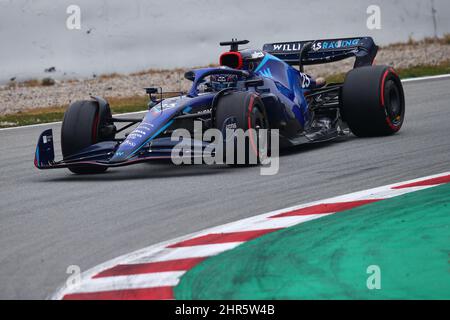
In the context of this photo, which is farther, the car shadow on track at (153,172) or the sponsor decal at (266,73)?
the sponsor decal at (266,73)

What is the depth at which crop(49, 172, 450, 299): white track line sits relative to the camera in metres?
4.99

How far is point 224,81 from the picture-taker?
9594 millimetres

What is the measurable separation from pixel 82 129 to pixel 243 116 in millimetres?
1552

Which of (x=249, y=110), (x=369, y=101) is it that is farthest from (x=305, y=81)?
(x=249, y=110)

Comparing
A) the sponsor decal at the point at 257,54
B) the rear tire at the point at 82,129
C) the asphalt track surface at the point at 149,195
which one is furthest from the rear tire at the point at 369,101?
the rear tire at the point at 82,129

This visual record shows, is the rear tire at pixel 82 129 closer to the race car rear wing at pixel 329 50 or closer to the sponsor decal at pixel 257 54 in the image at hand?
the sponsor decal at pixel 257 54

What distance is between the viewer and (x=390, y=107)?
408 inches

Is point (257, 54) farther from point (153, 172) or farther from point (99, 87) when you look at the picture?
point (99, 87)

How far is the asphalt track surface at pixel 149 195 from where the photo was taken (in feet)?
19.1

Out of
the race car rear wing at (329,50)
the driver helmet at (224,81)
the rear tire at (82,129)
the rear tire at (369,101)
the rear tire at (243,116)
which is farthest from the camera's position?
the race car rear wing at (329,50)

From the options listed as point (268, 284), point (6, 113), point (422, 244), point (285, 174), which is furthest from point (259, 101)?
point (6, 113)

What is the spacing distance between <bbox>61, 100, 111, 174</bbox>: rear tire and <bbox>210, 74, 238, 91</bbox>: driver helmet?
1.14m

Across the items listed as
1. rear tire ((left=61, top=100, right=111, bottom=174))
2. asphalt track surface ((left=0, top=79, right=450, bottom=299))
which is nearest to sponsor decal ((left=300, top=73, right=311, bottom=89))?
asphalt track surface ((left=0, top=79, right=450, bottom=299))

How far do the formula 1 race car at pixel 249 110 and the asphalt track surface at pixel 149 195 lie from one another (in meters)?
0.21
